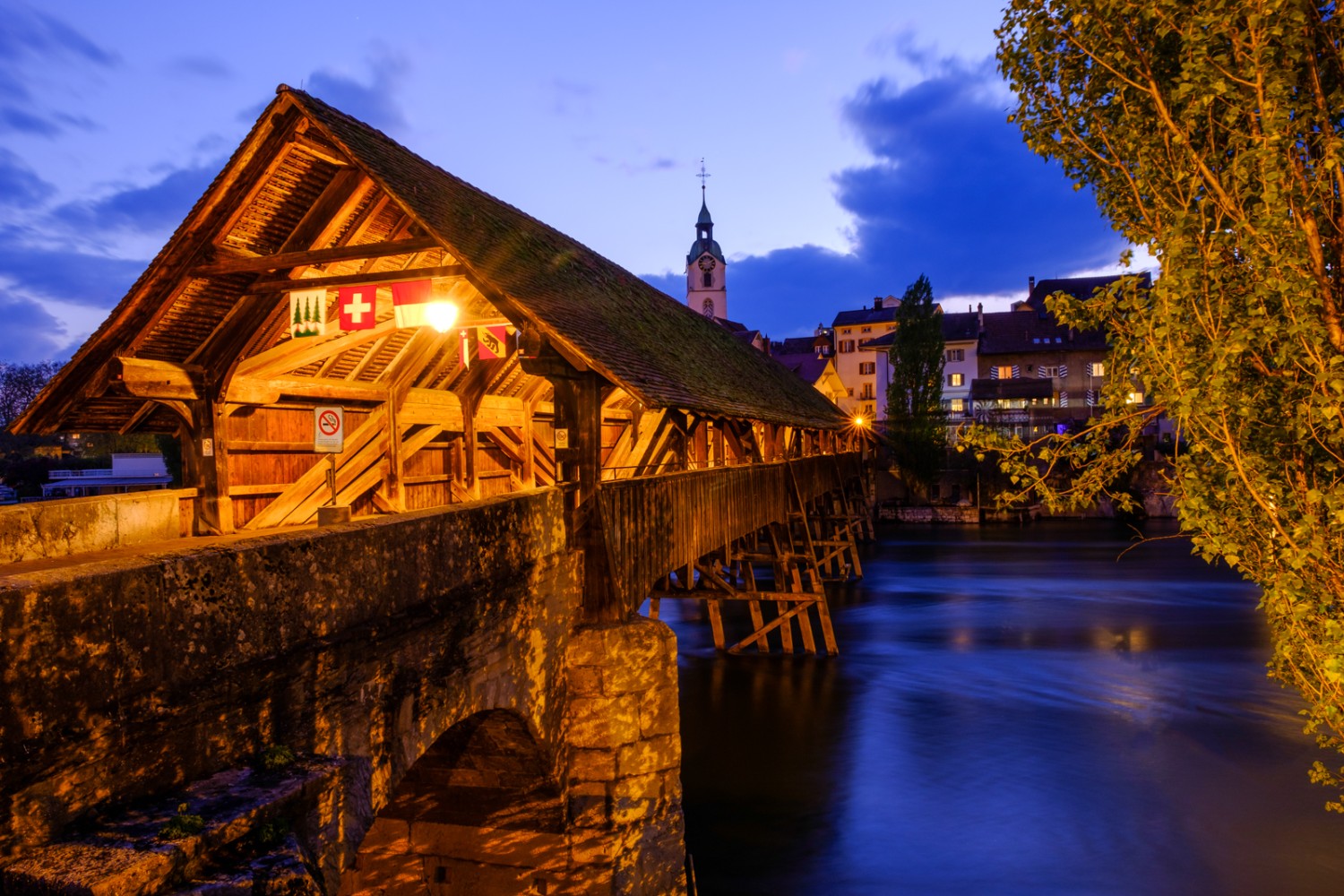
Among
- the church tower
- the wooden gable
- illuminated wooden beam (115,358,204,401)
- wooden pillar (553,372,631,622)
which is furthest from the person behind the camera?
the church tower

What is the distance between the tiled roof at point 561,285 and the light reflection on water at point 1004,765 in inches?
206

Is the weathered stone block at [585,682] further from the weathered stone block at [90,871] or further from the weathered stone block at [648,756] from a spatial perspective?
the weathered stone block at [90,871]

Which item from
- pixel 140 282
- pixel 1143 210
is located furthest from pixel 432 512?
pixel 1143 210

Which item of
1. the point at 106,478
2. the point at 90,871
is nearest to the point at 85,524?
the point at 90,871

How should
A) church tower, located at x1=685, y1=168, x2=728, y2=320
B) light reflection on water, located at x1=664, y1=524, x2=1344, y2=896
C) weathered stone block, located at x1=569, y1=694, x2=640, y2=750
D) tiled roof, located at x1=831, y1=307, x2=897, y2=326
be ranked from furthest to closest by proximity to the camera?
1. church tower, located at x1=685, y1=168, x2=728, y2=320
2. tiled roof, located at x1=831, y1=307, x2=897, y2=326
3. light reflection on water, located at x1=664, y1=524, x2=1344, y2=896
4. weathered stone block, located at x1=569, y1=694, x2=640, y2=750

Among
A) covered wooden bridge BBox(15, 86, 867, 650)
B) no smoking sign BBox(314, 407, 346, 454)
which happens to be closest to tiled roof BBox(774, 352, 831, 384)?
covered wooden bridge BBox(15, 86, 867, 650)

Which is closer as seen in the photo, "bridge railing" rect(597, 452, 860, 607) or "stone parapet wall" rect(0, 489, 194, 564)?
"stone parapet wall" rect(0, 489, 194, 564)

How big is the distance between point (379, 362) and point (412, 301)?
3.67m

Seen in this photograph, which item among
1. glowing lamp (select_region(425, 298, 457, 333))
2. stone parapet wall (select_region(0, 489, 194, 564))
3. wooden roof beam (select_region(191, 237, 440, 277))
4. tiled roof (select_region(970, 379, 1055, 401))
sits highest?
tiled roof (select_region(970, 379, 1055, 401))

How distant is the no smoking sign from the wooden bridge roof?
58 cm

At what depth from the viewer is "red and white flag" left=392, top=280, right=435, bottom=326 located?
801 cm

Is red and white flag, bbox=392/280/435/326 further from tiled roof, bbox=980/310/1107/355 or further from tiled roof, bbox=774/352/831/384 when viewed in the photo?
tiled roof, bbox=980/310/1107/355

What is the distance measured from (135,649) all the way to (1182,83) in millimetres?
6529

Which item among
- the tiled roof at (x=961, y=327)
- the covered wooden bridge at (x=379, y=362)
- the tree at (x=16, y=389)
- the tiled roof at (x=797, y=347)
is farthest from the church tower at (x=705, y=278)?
the covered wooden bridge at (x=379, y=362)
